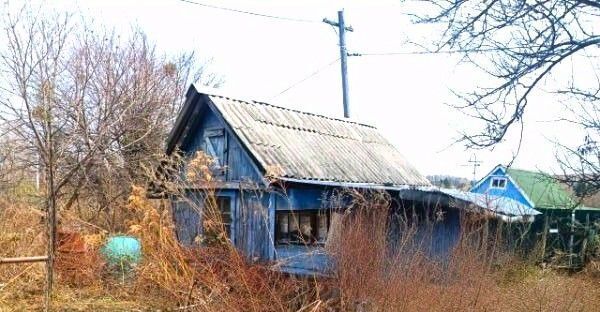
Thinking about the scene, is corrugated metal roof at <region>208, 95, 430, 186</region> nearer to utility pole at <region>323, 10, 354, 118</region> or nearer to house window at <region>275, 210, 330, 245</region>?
house window at <region>275, 210, 330, 245</region>

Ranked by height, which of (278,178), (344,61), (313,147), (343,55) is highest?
(343,55)

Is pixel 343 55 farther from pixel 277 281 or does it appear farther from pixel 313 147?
pixel 277 281

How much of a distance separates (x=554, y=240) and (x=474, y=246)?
994cm

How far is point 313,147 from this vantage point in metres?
10.6

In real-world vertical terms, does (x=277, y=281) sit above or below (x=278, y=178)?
below

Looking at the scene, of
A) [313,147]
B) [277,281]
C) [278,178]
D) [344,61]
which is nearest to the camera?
[277,281]

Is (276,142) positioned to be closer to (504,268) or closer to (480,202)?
(480,202)

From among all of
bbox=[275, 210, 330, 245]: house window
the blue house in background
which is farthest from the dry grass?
→ bbox=[275, 210, 330, 245]: house window

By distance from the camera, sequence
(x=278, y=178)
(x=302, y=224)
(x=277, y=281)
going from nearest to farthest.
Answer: (x=277, y=281) → (x=278, y=178) → (x=302, y=224)

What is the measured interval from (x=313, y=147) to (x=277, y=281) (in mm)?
4408

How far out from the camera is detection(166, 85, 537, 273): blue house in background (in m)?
8.48

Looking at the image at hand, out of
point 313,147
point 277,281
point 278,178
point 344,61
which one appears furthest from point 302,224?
point 344,61

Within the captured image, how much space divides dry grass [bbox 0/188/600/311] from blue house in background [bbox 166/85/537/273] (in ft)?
2.36

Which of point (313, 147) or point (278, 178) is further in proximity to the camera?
point (313, 147)
